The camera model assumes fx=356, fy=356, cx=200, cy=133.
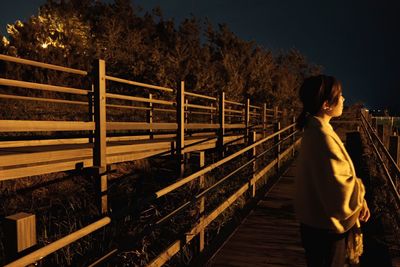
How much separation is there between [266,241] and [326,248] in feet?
8.29

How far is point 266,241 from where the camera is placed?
179 inches

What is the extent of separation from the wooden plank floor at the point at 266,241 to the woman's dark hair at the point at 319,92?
2293 millimetres

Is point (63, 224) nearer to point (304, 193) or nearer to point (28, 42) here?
point (304, 193)

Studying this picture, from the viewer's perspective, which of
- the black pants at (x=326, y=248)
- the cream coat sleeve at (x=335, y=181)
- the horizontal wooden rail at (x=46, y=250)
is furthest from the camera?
the black pants at (x=326, y=248)

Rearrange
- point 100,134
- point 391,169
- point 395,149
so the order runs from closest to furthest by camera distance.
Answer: point 100,134
point 391,169
point 395,149

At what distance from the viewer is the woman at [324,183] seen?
200cm

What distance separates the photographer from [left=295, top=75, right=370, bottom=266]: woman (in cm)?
200

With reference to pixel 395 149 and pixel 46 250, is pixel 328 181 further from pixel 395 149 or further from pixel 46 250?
pixel 395 149

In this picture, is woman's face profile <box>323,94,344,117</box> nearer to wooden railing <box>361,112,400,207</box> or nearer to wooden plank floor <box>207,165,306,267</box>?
wooden railing <box>361,112,400,207</box>

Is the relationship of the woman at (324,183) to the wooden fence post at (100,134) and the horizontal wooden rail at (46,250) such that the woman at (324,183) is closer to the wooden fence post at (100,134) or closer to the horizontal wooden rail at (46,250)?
the horizontal wooden rail at (46,250)

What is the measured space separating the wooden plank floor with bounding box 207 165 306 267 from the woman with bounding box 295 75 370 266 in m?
1.83

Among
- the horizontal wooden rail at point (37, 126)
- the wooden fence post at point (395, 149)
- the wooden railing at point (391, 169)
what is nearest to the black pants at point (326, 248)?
the wooden railing at point (391, 169)

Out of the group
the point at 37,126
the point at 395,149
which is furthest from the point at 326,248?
the point at 395,149

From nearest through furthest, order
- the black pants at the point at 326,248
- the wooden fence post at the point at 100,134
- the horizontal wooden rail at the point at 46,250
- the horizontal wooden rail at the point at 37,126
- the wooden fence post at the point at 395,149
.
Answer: the horizontal wooden rail at the point at 46,250 < the black pants at the point at 326,248 < the horizontal wooden rail at the point at 37,126 < the wooden fence post at the point at 100,134 < the wooden fence post at the point at 395,149
